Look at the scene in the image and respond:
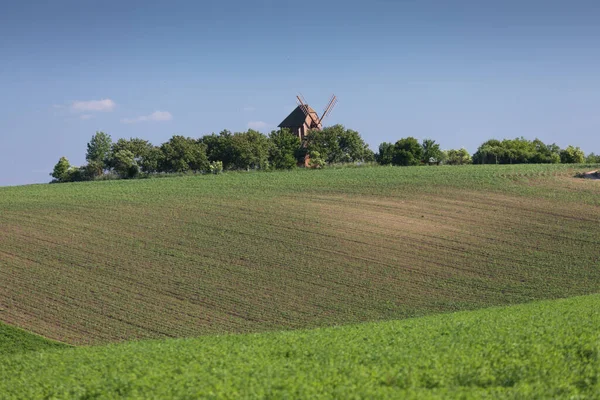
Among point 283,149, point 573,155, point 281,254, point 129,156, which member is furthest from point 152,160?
point 281,254

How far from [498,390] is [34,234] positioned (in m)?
36.6

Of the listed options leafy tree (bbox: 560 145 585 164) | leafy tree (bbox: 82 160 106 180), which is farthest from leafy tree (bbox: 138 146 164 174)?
leafy tree (bbox: 560 145 585 164)

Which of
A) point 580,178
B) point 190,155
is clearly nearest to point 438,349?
point 580,178

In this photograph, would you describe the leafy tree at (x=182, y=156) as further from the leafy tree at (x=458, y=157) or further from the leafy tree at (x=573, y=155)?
the leafy tree at (x=573, y=155)

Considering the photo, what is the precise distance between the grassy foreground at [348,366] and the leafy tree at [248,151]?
273ft

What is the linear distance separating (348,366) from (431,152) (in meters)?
99.4

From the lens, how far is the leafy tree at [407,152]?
10512 cm

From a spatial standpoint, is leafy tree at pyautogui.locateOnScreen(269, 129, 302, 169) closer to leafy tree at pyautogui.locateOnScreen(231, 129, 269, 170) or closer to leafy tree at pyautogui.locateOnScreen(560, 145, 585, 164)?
leafy tree at pyautogui.locateOnScreen(231, 129, 269, 170)

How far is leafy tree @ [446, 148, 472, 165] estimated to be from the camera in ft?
351

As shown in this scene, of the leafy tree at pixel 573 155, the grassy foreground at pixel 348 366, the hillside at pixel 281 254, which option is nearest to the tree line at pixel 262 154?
the leafy tree at pixel 573 155

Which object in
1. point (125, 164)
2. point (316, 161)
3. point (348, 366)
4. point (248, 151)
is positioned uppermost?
point (248, 151)

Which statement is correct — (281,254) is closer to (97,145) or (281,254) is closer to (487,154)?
(487,154)

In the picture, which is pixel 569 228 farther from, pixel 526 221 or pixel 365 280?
pixel 365 280

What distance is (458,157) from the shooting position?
10794cm
